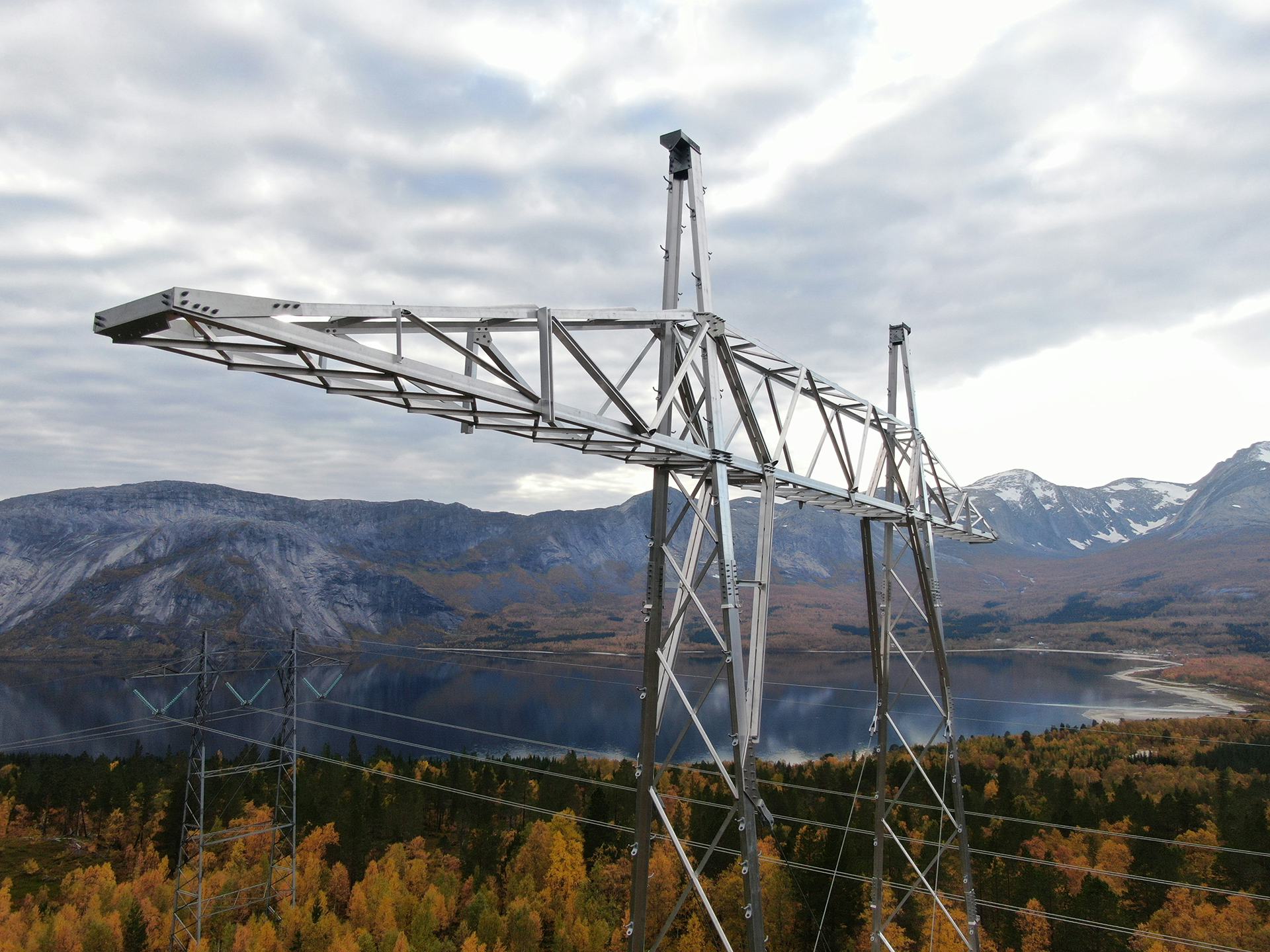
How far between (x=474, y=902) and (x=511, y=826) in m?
19.7

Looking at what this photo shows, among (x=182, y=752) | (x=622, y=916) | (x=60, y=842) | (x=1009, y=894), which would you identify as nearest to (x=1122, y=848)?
(x=1009, y=894)

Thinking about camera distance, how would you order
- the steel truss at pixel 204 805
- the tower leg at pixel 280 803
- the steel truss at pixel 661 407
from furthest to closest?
the tower leg at pixel 280 803 → the steel truss at pixel 204 805 → the steel truss at pixel 661 407

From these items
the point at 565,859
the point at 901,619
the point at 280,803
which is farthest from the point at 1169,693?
the point at 901,619

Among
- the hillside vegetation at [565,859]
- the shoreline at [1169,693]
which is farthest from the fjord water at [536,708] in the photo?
the hillside vegetation at [565,859]

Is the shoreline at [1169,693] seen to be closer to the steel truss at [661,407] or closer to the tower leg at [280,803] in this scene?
the tower leg at [280,803]

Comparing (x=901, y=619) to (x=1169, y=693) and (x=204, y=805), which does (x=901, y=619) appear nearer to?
(x=204, y=805)

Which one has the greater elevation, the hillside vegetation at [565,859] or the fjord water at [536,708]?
the hillside vegetation at [565,859]

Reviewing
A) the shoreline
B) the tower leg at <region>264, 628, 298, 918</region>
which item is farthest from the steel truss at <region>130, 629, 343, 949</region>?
the shoreline

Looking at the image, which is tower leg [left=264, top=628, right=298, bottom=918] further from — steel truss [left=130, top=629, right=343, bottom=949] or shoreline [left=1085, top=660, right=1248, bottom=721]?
shoreline [left=1085, top=660, right=1248, bottom=721]

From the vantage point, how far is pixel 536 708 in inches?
5669

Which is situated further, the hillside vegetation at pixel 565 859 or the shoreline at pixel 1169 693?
the shoreline at pixel 1169 693

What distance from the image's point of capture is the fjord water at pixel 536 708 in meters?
112

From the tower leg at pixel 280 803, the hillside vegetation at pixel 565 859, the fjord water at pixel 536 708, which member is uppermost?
→ the tower leg at pixel 280 803

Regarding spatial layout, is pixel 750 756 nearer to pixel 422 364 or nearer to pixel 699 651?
pixel 422 364
